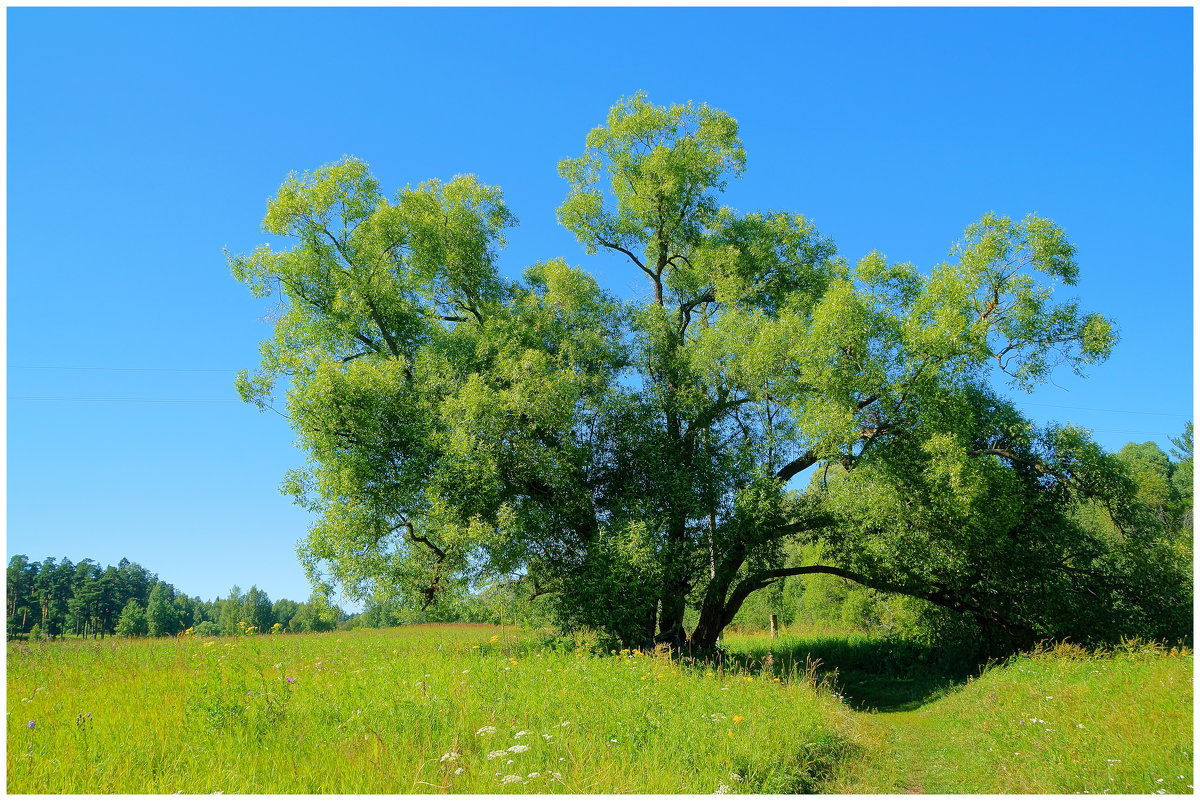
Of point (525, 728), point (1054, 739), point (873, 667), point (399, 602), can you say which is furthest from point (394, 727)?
point (873, 667)

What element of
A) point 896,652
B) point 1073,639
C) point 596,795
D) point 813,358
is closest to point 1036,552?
point 1073,639

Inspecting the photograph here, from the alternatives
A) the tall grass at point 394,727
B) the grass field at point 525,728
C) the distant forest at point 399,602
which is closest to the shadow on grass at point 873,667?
the distant forest at point 399,602

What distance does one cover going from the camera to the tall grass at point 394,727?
576 centimetres

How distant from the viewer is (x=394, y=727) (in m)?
7.00

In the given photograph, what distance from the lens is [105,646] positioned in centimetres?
1146

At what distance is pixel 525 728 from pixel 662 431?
12292 millimetres

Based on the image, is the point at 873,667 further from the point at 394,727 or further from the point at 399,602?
the point at 394,727

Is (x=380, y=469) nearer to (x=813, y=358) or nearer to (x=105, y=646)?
(x=105, y=646)

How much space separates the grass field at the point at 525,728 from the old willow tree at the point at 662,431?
16.3 feet

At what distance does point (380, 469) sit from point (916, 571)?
13137mm

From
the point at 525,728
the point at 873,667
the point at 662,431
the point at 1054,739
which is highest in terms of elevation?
the point at 662,431

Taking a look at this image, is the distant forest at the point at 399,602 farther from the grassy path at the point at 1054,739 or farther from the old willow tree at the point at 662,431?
the grassy path at the point at 1054,739

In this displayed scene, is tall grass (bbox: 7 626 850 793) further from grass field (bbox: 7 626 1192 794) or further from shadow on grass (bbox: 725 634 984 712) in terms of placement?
shadow on grass (bbox: 725 634 984 712)

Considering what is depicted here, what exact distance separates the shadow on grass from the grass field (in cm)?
402
